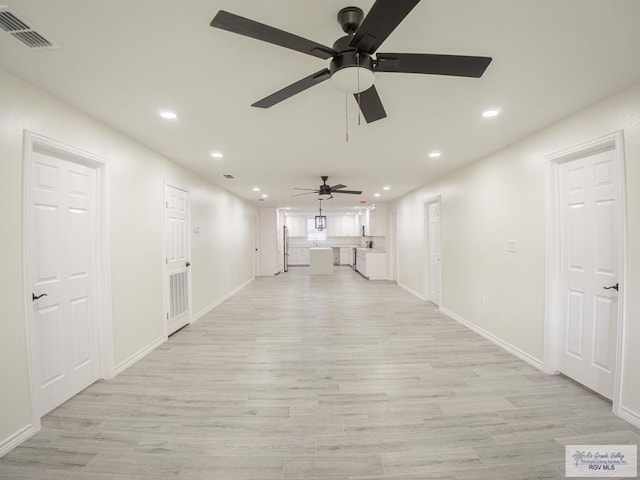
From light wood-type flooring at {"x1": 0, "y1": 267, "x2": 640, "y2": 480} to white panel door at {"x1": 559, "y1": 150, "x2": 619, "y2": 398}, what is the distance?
28 cm

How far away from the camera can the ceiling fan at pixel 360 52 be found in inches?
42.4

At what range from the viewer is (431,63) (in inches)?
52.0

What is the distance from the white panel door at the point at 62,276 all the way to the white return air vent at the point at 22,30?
36.1 inches

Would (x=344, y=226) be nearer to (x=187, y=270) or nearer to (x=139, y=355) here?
(x=187, y=270)

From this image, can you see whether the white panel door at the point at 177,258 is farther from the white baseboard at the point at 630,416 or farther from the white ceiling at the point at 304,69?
the white baseboard at the point at 630,416

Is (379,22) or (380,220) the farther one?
(380,220)

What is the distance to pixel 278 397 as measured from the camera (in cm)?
237

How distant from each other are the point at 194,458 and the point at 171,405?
0.70 metres

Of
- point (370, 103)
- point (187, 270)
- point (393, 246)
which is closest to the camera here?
point (370, 103)

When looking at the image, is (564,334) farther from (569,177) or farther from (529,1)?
(529,1)

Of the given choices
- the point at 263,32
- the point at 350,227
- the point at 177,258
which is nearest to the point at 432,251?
the point at 177,258

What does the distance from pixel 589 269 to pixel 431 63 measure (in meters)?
2.48

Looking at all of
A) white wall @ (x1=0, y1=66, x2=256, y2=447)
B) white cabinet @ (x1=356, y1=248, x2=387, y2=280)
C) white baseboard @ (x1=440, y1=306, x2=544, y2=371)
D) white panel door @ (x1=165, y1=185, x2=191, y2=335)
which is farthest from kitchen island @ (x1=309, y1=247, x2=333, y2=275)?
white panel door @ (x1=165, y1=185, x2=191, y2=335)

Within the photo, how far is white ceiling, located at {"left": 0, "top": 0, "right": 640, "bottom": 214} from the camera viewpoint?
1.36 meters
